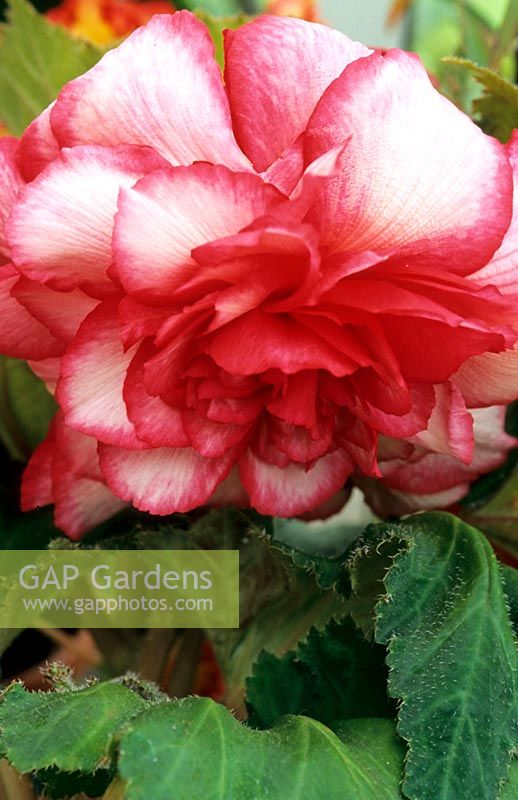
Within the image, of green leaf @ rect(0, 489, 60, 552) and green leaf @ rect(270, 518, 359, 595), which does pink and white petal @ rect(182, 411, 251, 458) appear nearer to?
green leaf @ rect(270, 518, 359, 595)

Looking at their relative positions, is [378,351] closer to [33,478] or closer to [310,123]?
[310,123]

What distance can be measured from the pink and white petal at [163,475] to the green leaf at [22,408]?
19cm

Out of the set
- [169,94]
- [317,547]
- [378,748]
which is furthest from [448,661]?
[169,94]

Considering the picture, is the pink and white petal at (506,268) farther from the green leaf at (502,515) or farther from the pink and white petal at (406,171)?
the green leaf at (502,515)

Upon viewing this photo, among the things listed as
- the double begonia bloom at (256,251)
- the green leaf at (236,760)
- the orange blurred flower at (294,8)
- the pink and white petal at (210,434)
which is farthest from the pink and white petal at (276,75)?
the orange blurred flower at (294,8)

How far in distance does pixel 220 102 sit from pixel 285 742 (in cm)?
26

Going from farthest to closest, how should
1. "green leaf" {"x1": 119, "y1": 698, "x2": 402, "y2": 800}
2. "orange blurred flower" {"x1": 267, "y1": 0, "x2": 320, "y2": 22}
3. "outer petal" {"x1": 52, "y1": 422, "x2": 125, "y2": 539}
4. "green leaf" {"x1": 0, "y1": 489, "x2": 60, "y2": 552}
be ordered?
"orange blurred flower" {"x1": 267, "y1": 0, "x2": 320, "y2": 22} < "green leaf" {"x1": 0, "y1": 489, "x2": 60, "y2": 552} < "outer petal" {"x1": 52, "y1": 422, "x2": 125, "y2": 539} < "green leaf" {"x1": 119, "y1": 698, "x2": 402, "y2": 800}

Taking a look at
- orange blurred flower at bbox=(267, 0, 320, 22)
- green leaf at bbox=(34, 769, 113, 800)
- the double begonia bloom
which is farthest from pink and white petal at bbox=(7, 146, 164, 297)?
orange blurred flower at bbox=(267, 0, 320, 22)

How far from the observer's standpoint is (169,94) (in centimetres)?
39

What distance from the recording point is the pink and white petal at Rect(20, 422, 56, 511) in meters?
0.50

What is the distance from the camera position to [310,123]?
1.23 feet

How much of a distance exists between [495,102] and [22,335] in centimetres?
28

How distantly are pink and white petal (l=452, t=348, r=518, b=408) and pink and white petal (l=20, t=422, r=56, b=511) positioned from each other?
8.2 inches

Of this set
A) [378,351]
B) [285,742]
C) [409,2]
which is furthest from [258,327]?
[409,2]
